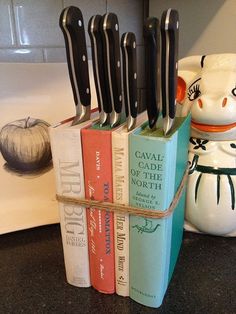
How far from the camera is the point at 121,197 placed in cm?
37

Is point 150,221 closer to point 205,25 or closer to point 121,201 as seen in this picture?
point 121,201

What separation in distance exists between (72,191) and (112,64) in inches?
6.5

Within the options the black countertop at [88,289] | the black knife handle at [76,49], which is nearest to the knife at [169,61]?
the black knife handle at [76,49]

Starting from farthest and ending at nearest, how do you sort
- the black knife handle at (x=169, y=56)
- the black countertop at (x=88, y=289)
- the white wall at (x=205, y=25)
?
the white wall at (x=205, y=25)
the black countertop at (x=88, y=289)
the black knife handle at (x=169, y=56)

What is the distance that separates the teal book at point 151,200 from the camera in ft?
1.10

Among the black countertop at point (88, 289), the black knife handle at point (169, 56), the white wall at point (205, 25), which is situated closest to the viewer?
the black knife handle at point (169, 56)

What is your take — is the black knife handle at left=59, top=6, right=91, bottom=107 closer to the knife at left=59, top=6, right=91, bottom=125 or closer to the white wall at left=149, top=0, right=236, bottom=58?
the knife at left=59, top=6, right=91, bottom=125

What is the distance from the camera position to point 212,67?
482 mm

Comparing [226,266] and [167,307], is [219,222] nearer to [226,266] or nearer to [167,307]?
[226,266]

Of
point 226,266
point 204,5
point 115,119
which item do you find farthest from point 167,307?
point 204,5

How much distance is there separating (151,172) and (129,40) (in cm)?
15

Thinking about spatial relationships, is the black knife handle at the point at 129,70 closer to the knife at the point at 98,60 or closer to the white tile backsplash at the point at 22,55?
the knife at the point at 98,60

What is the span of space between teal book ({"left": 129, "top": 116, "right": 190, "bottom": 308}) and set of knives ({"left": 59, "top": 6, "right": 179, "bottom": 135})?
32 millimetres

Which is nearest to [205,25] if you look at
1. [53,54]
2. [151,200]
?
[53,54]
